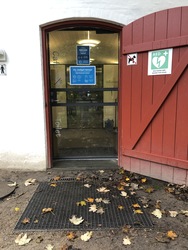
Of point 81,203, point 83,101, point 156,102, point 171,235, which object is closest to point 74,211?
point 81,203

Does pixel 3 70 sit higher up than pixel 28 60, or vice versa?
pixel 28 60

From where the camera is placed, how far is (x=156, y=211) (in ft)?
8.53

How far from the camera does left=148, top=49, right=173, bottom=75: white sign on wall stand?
3100 mm

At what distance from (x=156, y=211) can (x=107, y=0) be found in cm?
301

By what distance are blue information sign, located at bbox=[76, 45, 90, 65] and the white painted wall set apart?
554mm

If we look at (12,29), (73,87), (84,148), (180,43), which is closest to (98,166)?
(84,148)

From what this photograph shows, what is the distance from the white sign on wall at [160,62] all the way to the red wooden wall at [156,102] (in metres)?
0.05

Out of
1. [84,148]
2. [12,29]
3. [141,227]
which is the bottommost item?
[141,227]

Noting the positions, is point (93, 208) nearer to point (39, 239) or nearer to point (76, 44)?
point (39, 239)

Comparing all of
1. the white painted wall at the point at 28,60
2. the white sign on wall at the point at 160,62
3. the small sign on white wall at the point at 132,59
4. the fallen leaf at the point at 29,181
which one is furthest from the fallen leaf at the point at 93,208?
the small sign on white wall at the point at 132,59

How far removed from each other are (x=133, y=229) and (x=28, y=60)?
279 centimetres

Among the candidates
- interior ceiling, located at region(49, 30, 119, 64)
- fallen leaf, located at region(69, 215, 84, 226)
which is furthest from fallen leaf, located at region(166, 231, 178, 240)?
interior ceiling, located at region(49, 30, 119, 64)

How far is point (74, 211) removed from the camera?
2631mm

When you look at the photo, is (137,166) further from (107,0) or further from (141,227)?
(107,0)
